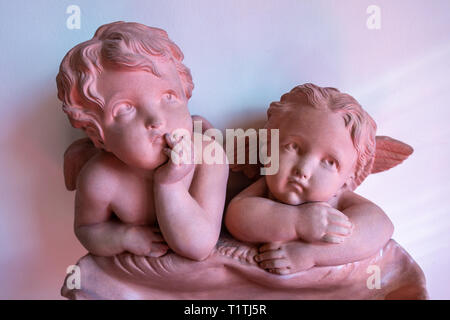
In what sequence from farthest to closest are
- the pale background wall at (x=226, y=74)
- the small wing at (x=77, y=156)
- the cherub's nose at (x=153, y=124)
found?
the pale background wall at (x=226, y=74) < the small wing at (x=77, y=156) < the cherub's nose at (x=153, y=124)

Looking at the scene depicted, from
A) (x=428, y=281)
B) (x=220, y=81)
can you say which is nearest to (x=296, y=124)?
(x=220, y=81)

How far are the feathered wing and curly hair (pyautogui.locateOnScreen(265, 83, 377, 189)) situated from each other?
9cm

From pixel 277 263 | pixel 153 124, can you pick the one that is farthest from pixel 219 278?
pixel 153 124

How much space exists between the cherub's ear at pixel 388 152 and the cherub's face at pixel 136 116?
0.53 m

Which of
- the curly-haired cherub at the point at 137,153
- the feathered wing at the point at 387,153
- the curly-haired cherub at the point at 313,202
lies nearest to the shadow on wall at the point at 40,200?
the curly-haired cherub at the point at 137,153

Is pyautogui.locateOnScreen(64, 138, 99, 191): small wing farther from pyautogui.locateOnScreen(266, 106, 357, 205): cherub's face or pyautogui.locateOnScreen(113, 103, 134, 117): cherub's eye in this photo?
pyautogui.locateOnScreen(266, 106, 357, 205): cherub's face

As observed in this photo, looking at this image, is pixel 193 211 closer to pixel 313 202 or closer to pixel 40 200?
pixel 313 202

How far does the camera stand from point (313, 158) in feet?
2.95

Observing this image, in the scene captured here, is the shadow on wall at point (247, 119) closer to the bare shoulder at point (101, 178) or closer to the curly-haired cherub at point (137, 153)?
the curly-haired cherub at point (137, 153)

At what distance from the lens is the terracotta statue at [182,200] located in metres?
0.82

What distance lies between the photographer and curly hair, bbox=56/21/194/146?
81 cm

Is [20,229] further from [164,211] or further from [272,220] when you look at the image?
[272,220]

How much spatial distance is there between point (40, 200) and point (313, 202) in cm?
72

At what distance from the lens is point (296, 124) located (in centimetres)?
93
